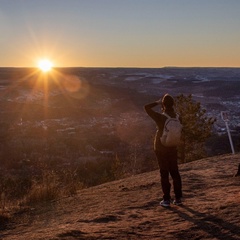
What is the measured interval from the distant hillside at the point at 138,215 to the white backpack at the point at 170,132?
3.17 ft

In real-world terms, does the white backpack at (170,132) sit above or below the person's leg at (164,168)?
above

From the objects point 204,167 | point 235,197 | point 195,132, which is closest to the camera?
point 235,197

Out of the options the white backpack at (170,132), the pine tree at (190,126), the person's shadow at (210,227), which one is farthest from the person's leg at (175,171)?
the pine tree at (190,126)

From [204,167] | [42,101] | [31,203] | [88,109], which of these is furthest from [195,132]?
[42,101]

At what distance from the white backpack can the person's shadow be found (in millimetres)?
987

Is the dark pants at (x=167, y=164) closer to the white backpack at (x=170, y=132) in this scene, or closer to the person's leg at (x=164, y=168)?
the person's leg at (x=164, y=168)

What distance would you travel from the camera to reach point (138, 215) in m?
6.15

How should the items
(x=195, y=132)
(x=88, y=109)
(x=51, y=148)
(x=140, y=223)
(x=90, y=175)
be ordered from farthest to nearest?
(x=88, y=109)
(x=51, y=148)
(x=90, y=175)
(x=195, y=132)
(x=140, y=223)

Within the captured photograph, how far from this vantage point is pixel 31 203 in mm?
8383

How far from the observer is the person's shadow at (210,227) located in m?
4.64

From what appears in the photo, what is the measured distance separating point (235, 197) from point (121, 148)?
103 ft

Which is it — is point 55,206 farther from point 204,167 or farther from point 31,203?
point 204,167

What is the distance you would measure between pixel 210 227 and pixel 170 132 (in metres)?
1.45

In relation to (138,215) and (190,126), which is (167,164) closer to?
(138,215)
